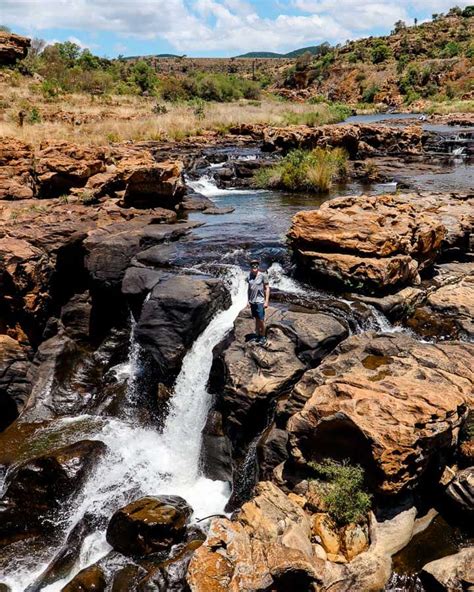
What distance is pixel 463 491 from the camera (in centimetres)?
664

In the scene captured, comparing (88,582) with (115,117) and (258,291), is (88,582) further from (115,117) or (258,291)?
(115,117)

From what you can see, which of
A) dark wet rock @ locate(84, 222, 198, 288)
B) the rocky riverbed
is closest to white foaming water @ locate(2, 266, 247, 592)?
the rocky riverbed

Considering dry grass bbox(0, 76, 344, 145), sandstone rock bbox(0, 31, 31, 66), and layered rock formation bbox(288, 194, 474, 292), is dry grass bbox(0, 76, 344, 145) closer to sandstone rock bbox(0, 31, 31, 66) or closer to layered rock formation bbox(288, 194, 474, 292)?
sandstone rock bbox(0, 31, 31, 66)

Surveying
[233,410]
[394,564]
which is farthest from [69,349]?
[394,564]

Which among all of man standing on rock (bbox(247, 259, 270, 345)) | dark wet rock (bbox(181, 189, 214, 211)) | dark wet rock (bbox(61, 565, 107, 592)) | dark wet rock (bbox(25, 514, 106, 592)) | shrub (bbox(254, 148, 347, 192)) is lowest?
dark wet rock (bbox(25, 514, 106, 592))

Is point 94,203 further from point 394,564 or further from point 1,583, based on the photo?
point 394,564

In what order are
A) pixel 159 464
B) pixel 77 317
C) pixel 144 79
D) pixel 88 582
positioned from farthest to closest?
pixel 144 79
pixel 77 317
pixel 159 464
pixel 88 582

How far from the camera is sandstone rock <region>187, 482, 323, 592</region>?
5.55 metres

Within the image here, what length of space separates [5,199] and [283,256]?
10341mm

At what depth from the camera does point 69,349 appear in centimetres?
1233

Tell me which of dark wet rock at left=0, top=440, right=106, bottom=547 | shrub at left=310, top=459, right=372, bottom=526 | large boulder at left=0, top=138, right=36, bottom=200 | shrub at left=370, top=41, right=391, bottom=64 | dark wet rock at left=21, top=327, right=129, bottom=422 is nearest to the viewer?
shrub at left=310, top=459, right=372, bottom=526

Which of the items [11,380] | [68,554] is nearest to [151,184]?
[11,380]

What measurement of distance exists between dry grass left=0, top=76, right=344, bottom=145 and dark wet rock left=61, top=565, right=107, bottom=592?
20.9 meters

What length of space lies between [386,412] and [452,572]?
1904mm
